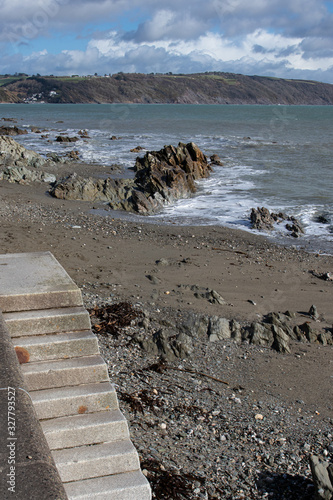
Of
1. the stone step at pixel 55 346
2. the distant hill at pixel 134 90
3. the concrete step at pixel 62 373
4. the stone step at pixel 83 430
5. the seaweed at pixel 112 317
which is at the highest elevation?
the distant hill at pixel 134 90

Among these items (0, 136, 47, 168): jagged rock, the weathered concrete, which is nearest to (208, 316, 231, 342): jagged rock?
the weathered concrete

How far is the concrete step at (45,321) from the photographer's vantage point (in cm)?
424

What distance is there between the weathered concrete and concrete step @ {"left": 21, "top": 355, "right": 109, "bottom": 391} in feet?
3.31

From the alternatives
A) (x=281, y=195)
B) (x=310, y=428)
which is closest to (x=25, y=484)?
(x=310, y=428)

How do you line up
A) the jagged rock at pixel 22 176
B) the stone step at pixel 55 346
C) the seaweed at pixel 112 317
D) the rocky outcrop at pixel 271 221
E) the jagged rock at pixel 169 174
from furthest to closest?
the jagged rock at pixel 22 176, the jagged rock at pixel 169 174, the rocky outcrop at pixel 271 221, the seaweed at pixel 112 317, the stone step at pixel 55 346

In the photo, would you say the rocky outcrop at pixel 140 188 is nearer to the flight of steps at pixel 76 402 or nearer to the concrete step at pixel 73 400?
the flight of steps at pixel 76 402

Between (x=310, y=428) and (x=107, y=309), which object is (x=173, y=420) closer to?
(x=310, y=428)

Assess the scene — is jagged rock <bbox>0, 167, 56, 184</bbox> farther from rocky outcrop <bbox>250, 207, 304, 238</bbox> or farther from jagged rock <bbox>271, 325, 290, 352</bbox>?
jagged rock <bbox>271, 325, 290, 352</bbox>

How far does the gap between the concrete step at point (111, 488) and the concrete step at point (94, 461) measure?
0.17 feet

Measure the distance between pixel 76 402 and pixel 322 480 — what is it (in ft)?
6.77

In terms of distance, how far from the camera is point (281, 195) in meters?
18.2

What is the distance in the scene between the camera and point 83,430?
3695 millimetres

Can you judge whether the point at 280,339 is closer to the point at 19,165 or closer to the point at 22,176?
the point at 22,176

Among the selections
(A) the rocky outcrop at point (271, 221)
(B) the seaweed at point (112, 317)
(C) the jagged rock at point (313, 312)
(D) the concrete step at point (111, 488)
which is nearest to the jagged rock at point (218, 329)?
(B) the seaweed at point (112, 317)
